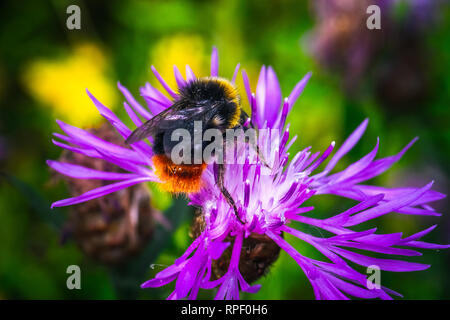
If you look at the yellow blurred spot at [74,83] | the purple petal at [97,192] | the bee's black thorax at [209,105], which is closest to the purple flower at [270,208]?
the purple petal at [97,192]

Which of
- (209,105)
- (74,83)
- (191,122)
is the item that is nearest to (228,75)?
(74,83)

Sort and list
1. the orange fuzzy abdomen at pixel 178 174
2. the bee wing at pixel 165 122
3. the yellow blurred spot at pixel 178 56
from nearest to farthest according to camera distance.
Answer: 1. the bee wing at pixel 165 122
2. the orange fuzzy abdomen at pixel 178 174
3. the yellow blurred spot at pixel 178 56

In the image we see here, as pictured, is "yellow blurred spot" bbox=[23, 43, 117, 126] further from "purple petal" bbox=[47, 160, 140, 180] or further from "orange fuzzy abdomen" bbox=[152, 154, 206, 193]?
"orange fuzzy abdomen" bbox=[152, 154, 206, 193]

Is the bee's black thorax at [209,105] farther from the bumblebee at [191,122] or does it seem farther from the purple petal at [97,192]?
the purple petal at [97,192]

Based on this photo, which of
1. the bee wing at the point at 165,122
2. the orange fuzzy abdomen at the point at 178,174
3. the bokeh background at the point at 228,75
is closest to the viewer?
the bee wing at the point at 165,122

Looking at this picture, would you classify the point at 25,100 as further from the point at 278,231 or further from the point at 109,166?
the point at 278,231
